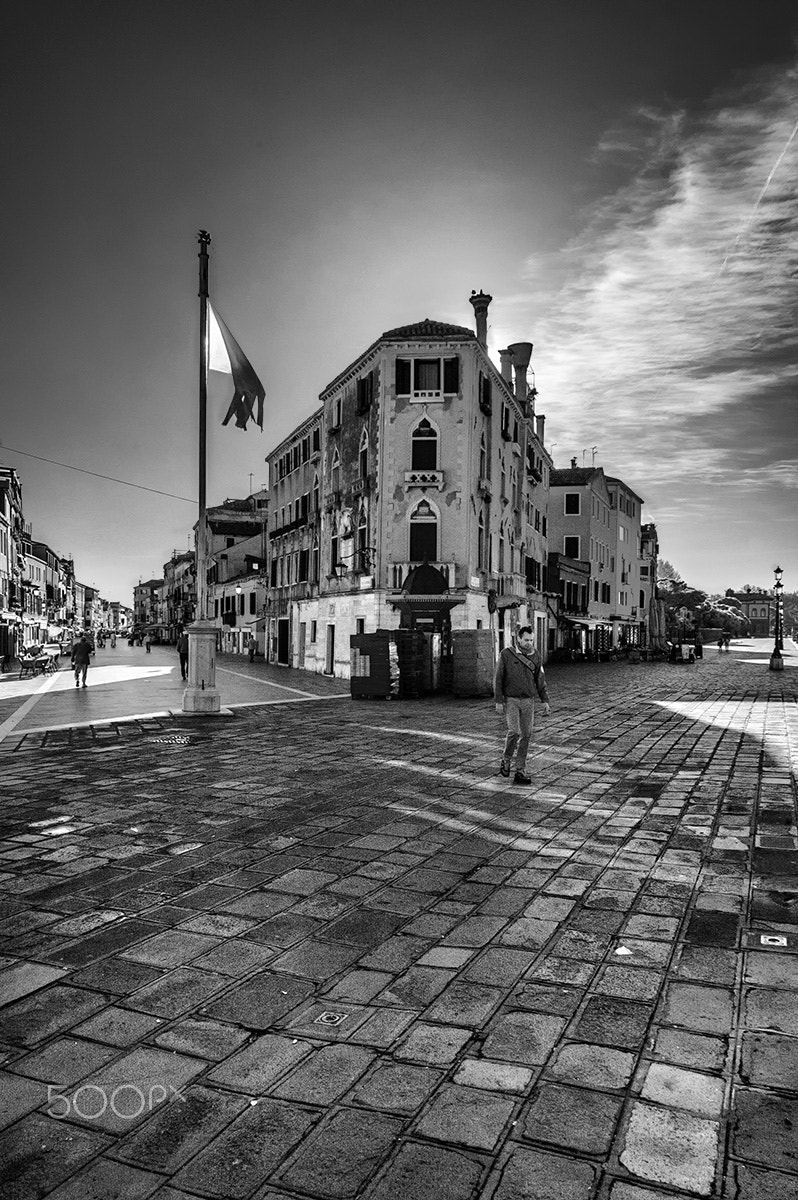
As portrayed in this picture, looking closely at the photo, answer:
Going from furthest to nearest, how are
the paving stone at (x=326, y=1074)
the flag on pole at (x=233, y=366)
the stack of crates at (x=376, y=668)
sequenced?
the stack of crates at (x=376, y=668)
the flag on pole at (x=233, y=366)
the paving stone at (x=326, y=1074)

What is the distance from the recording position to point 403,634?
68.9ft

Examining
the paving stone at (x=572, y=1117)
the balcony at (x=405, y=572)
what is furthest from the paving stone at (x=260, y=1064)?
the balcony at (x=405, y=572)

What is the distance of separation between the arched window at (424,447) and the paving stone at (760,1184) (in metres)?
27.4

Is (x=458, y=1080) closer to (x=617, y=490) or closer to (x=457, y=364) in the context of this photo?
(x=457, y=364)

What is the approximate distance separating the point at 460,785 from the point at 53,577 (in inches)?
3714

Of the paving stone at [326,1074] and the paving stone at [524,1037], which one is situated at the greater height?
the paving stone at [326,1074]

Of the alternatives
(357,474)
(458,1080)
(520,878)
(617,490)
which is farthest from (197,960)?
(617,490)

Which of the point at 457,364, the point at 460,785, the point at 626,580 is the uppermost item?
the point at 457,364

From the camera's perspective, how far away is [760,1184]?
249cm

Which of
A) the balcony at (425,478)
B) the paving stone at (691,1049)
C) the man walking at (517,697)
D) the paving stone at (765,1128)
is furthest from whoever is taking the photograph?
the balcony at (425,478)

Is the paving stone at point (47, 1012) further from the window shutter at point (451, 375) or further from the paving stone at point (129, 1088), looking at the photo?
the window shutter at point (451, 375)

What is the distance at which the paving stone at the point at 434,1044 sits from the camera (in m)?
3.23

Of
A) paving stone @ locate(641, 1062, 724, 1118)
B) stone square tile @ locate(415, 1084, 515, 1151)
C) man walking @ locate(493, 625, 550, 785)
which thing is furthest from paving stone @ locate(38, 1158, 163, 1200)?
man walking @ locate(493, 625, 550, 785)

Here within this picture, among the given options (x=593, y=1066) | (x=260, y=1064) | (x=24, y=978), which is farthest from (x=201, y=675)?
(x=593, y=1066)
